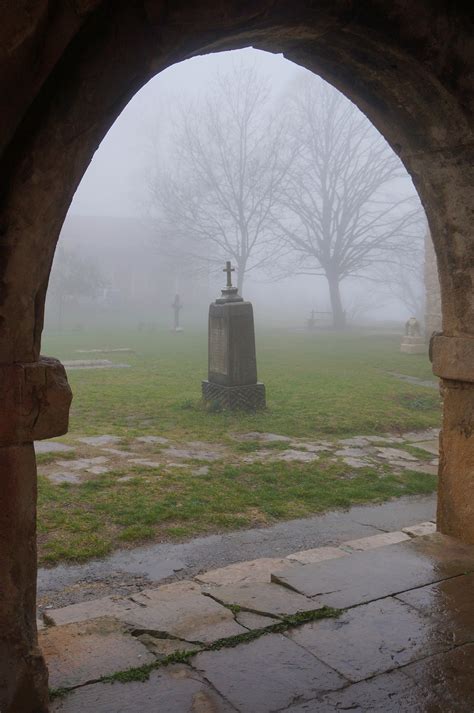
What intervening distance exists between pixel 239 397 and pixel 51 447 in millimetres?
3137

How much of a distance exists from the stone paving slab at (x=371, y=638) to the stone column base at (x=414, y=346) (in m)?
16.3

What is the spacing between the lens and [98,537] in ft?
16.4

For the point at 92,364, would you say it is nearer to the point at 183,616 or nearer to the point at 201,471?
the point at 201,471

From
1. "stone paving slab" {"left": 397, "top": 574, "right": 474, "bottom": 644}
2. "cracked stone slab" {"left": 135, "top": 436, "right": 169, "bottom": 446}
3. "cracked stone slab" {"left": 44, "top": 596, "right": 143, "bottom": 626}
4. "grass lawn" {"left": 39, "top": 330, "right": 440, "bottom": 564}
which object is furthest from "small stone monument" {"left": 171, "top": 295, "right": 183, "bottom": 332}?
"stone paving slab" {"left": 397, "top": 574, "right": 474, "bottom": 644}

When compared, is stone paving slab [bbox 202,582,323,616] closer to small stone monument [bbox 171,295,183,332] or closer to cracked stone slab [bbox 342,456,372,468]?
cracked stone slab [bbox 342,456,372,468]

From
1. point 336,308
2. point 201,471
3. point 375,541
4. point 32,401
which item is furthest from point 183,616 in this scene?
point 336,308

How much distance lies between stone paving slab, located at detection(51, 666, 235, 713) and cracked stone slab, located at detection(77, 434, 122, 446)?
5453 mm

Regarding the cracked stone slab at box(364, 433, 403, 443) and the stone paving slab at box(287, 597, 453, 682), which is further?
the cracked stone slab at box(364, 433, 403, 443)

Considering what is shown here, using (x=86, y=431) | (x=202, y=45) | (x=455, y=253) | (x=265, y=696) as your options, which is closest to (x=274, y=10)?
(x=202, y=45)

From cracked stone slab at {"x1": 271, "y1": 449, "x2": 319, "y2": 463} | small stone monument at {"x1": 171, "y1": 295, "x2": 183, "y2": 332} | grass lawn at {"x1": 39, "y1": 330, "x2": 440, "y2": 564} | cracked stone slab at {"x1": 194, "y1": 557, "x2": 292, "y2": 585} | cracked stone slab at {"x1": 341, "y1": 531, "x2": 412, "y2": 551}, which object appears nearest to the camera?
cracked stone slab at {"x1": 194, "y1": 557, "x2": 292, "y2": 585}

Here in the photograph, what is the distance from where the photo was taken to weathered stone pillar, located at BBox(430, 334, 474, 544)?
3756 millimetres

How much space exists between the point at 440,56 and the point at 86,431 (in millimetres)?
6341

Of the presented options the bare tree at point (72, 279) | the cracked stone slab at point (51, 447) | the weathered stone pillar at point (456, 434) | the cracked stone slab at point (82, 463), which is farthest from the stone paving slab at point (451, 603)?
the bare tree at point (72, 279)

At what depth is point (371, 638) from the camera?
9.22 ft
